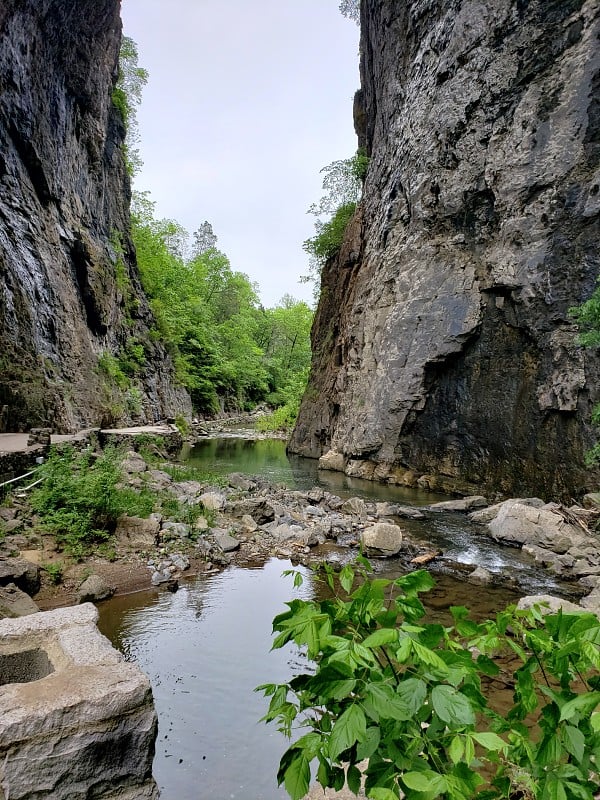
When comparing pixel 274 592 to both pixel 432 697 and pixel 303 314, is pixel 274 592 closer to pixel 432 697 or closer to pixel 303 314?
pixel 432 697

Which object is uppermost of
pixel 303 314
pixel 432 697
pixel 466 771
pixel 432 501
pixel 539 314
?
pixel 303 314

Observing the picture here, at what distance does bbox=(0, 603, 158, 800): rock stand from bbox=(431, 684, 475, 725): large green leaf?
7.23 feet

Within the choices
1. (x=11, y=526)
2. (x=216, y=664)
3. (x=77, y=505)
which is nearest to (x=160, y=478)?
(x=77, y=505)

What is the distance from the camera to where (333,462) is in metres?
19.2

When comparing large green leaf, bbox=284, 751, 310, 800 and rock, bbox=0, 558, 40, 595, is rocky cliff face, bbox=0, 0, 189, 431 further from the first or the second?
large green leaf, bbox=284, 751, 310, 800

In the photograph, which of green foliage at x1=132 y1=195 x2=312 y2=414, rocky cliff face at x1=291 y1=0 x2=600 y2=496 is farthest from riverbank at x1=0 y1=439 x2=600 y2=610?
green foliage at x1=132 y1=195 x2=312 y2=414

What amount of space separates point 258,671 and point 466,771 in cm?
390

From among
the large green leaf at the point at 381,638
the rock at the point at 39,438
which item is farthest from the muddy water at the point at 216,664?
the rock at the point at 39,438

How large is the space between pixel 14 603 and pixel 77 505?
246 cm

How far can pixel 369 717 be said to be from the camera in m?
1.18

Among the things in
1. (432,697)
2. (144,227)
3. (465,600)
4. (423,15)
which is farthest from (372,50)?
(432,697)

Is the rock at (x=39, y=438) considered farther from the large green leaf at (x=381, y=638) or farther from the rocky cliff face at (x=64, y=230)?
the large green leaf at (x=381, y=638)

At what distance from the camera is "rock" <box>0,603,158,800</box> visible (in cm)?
229

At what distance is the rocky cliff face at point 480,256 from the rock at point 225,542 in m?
8.20
